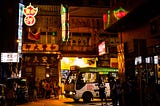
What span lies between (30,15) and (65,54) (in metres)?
7.98

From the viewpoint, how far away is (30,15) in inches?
1117

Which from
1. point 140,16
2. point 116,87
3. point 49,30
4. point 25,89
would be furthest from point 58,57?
point 140,16

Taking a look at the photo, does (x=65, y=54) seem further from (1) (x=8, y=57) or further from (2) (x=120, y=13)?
(2) (x=120, y=13)

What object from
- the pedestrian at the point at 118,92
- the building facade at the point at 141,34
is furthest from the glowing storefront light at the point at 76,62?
the pedestrian at the point at 118,92

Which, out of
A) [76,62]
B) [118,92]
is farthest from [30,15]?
[118,92]

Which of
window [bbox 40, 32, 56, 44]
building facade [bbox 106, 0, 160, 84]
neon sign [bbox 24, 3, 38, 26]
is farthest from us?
window [bbox 40, 32, 56, 44]

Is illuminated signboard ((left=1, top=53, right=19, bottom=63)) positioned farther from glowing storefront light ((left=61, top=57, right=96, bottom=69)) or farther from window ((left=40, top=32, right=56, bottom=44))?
glowing storefront light ((left=61, top=57, right=96, bottom=69))

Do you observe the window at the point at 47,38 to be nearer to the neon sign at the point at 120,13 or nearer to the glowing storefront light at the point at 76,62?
the glowing storefront light at the point at 76,62

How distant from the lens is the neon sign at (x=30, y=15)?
92.5 feet

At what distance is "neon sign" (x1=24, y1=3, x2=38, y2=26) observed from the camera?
28.2 meters

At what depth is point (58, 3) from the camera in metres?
33.2

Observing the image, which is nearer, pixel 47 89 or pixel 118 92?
pixel 118 92

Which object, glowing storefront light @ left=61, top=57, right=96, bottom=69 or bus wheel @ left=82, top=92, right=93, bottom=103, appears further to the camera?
glowing storefront light @ left=61, top=57, right=96, bottom=69

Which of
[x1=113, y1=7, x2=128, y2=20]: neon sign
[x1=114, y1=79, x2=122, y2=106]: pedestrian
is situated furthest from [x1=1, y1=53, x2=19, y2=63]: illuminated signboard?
[x1=113, y1=7, x2=128, y2=20]: neon sign
